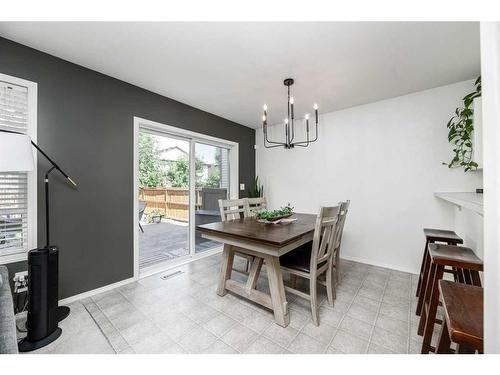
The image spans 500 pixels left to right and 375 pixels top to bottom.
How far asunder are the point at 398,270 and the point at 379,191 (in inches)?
43.8

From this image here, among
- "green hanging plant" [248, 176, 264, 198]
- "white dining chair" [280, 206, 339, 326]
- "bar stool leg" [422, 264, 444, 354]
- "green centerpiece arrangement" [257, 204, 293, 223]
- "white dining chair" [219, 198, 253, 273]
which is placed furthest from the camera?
"green hanging plant" [248, 176, 264, 198]

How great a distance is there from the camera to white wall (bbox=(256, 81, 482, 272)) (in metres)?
2.59

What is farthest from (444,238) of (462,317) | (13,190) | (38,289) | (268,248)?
(13,190)

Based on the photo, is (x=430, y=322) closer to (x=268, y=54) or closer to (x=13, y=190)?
(x=268, y=54)

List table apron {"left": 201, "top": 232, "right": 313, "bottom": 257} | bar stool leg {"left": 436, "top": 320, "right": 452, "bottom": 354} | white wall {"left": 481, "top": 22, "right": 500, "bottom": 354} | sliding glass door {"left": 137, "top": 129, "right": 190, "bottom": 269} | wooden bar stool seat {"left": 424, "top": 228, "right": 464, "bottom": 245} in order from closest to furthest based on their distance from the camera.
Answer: white wall {"left": 481, "top": 22, "right": 500, "bottom": 354}, bar stool leg {"left": 436, "top": 320, "right": 452, "bottom": 354}, table apron {"left": 201, "top": 232, "right": 313, "bottom": 257}, wooden bar stool seat {"left": 424, "top": 228, "right": 464, "bottom": 245}, sliding glass door {"left": 137, "top": 129, "right": 190, "bottom": 269}

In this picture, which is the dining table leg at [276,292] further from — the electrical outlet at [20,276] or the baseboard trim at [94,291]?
the electrical outlet at [20,276]

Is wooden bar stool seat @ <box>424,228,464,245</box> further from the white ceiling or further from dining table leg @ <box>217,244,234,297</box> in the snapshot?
dining table leg @ <box>217,244,234,297</box>

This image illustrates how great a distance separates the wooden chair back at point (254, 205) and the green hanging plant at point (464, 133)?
2.38 m

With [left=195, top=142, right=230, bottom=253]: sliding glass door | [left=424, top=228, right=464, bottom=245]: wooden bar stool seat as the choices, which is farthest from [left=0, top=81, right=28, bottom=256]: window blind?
[left=424, top=228, right=464, bottom=245]: wooden bar stool seat

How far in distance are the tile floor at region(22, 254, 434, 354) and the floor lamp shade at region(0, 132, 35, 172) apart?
50.9 inches

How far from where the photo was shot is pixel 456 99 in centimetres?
248

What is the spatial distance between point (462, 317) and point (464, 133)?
2505 millimetres
